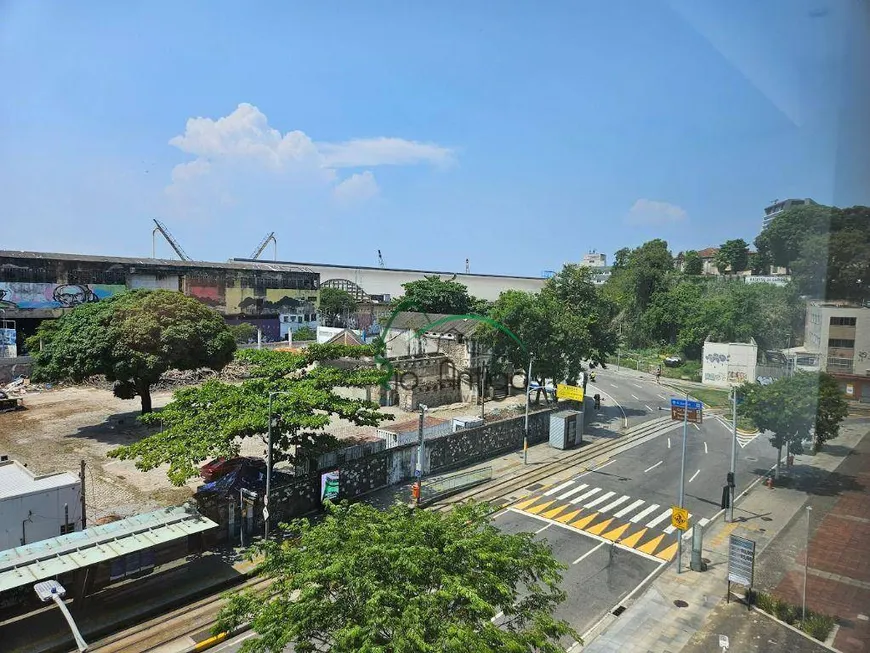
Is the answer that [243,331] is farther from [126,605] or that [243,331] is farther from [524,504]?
[126,605]

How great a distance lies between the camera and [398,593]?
927cm

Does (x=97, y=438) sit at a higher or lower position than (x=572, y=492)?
higher

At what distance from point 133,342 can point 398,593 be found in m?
26.2

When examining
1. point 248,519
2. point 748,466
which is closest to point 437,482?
point 248,519

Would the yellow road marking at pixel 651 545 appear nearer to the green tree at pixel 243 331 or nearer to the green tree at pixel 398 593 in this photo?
the green tree at pixel 398 593

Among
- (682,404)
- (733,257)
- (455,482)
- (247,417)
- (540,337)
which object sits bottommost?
(455,482)

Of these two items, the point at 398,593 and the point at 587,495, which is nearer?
the point at 398,593

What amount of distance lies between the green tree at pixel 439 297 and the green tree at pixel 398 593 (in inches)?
2250

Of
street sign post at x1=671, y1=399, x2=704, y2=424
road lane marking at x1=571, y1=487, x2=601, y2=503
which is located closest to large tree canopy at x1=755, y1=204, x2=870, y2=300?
street sign post at x1=671, y1=399, x2=704, y2=424

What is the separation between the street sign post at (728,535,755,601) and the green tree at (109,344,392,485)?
1250 centimetres

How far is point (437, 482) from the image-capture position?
2430 centimetres

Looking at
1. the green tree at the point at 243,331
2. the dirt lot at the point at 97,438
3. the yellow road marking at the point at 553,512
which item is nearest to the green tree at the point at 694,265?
the dirt lot at the point at 97,438

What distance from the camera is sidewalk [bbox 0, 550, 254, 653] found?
538 inches

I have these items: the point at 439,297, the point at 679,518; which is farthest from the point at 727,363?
the point at 679,518
